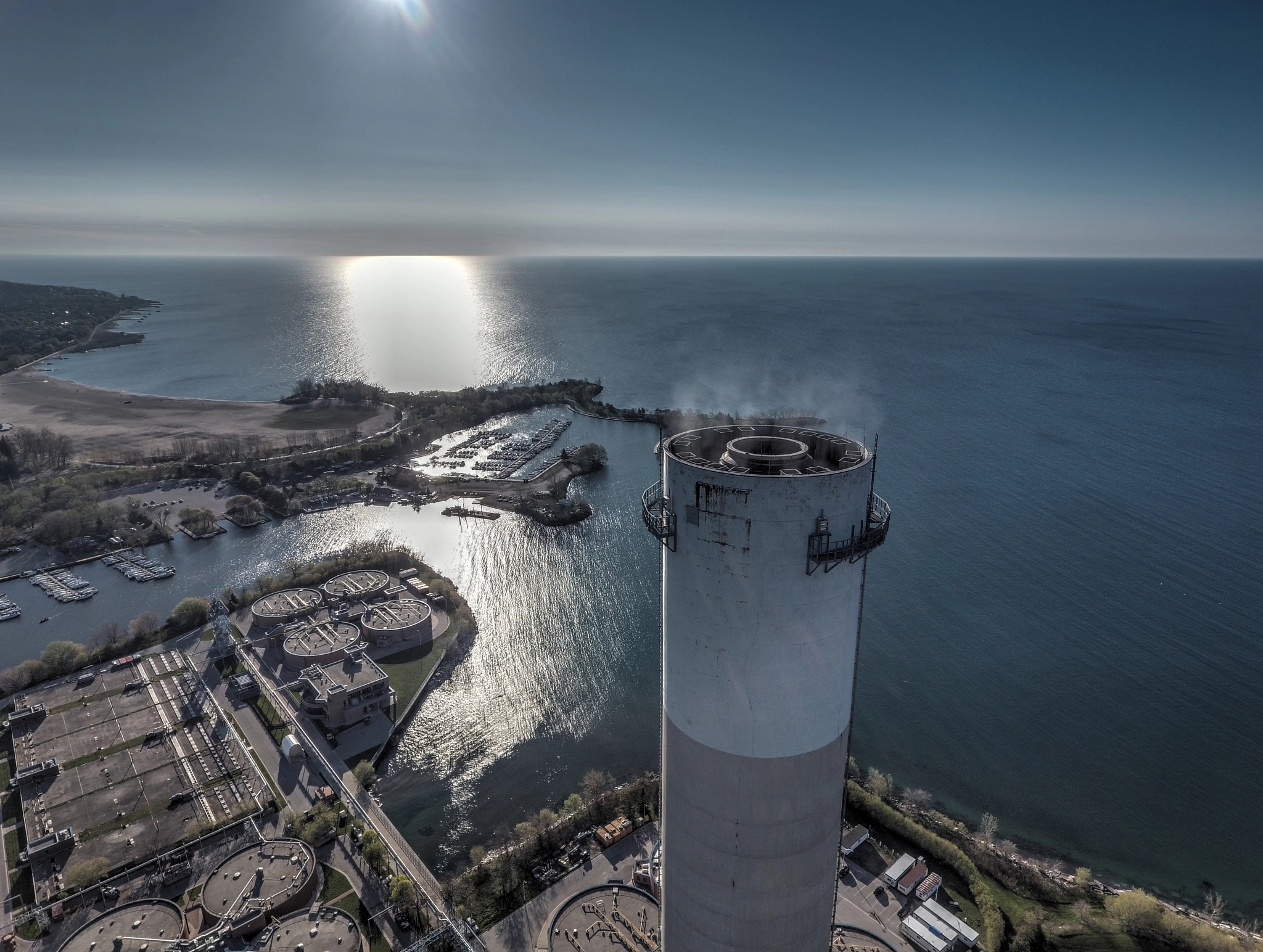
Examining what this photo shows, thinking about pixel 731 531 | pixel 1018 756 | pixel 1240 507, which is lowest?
pixel 1018 756

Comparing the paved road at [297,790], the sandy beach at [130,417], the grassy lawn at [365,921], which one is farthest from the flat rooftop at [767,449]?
the sandy beach at [130,417]

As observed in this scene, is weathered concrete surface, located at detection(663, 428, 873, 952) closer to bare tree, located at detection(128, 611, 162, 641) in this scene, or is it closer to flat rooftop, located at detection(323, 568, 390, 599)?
flat rooftop, located at detection(323, 568, 390, 599)

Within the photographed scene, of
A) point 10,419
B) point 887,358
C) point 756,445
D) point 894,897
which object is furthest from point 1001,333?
point 10,419

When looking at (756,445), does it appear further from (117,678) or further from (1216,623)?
(1216,623)

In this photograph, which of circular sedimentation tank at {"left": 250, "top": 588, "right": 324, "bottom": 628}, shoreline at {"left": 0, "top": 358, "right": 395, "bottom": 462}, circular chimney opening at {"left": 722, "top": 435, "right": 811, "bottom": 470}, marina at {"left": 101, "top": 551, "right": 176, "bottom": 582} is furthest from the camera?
shoreline at {"left": 0, "top": 358, "right": 395, "bottom": 462}

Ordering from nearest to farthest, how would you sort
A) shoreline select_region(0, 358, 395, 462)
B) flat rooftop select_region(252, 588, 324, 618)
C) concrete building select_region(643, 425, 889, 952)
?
1. concrete building select_region(643, 425, 889, 952)
2. flat rooftop select_region(252, 588, 324, 618)
3. shoreline select_region(0, 358, 395, 462)

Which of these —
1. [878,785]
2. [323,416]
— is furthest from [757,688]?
[323,416]

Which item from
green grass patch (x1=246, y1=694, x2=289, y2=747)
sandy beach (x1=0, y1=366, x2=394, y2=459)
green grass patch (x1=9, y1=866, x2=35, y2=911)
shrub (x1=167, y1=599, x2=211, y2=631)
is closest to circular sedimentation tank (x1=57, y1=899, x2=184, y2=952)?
green grass patch (x1=9, y1=866, x2=35, y2=911)
